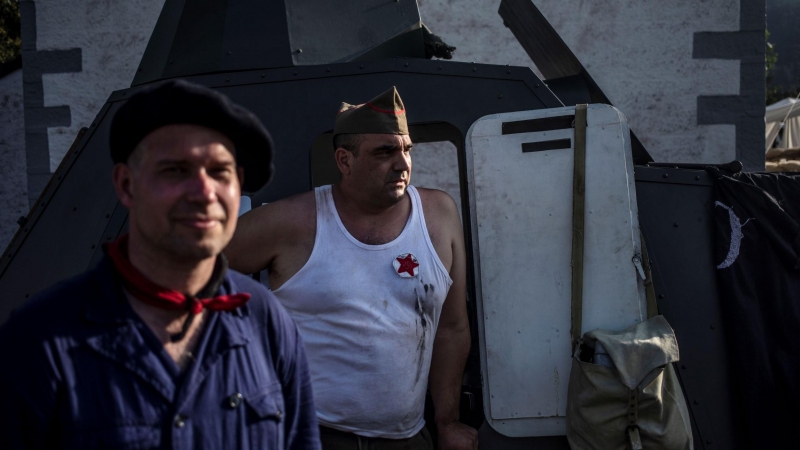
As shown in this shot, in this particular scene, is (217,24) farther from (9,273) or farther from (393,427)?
(393,427)

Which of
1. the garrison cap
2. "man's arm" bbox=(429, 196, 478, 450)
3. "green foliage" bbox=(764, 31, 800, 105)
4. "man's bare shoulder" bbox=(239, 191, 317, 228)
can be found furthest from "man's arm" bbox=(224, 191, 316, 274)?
"green foliage" bbox=(764, 31, 800, 105)

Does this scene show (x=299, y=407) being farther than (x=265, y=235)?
No

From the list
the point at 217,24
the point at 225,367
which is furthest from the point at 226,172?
the point at 217,24

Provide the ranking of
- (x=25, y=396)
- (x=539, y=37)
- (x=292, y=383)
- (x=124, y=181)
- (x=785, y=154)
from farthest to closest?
(x=785, y=154) < (x=539, y=37) < (x=292, y=383) < (x=124, y=181) < (x=25, y=396)

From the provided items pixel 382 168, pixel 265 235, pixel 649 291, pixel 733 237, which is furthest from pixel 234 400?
pixel 733 237

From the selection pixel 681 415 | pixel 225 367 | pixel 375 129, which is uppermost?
pixel 375 129

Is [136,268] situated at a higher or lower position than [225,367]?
higher

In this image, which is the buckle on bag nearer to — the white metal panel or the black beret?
the white metal panel

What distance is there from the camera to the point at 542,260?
2574 mm

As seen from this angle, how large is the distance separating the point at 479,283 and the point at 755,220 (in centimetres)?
101

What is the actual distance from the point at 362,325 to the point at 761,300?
4.59 ft

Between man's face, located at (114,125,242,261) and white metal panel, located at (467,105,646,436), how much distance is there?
4.25 feet

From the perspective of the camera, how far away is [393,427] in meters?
2.45

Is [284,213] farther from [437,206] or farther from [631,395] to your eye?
[631,395]
